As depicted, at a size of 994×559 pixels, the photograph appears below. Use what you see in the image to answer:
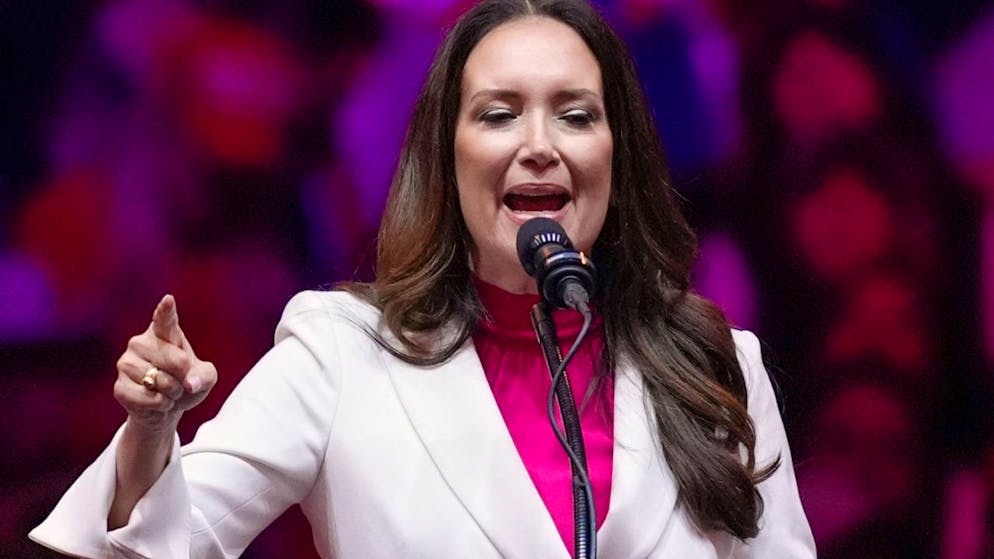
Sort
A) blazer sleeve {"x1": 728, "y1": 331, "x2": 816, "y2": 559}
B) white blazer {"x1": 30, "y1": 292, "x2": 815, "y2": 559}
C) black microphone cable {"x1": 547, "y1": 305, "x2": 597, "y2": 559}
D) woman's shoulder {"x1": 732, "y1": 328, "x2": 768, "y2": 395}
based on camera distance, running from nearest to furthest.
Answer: black microphone cable {"x1": 547, "y1": 305, "x2": 597, "y2": 559} < white blazer {"x1": 30, "y1": 292, "x2": 815, "y2": 559} < blazer sleeve {"x1": 728, "y1": 331, "x2": 816, "y2": 559} < woman's shoulder {"x1": 732, "y1": 328, "x2": 768, "y2": 395}

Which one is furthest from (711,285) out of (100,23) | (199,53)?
(100,23)

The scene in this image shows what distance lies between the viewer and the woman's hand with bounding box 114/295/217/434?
144cm

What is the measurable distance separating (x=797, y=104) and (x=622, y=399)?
102 centimetres

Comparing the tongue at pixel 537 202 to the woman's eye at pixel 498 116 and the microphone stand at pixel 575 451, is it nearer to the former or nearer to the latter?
the woman's eye at pixel 498 116

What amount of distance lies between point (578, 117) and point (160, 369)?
79cm

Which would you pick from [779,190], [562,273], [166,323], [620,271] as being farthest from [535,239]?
[779,190]

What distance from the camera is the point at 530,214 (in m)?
1.97

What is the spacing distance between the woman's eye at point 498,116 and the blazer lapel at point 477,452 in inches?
12.9

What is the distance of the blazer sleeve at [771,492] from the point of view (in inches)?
78.2

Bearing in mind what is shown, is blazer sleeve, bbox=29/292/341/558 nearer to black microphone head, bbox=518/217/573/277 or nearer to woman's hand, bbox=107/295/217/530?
woman's hand, bbox=107/295/217/530

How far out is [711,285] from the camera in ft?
9.09

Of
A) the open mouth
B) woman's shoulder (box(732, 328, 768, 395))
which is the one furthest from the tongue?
woman's shoulder (box(732, 328, 768, 395))

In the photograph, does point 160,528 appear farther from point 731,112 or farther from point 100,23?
point 731,112

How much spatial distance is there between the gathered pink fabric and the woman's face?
0.19 feet
